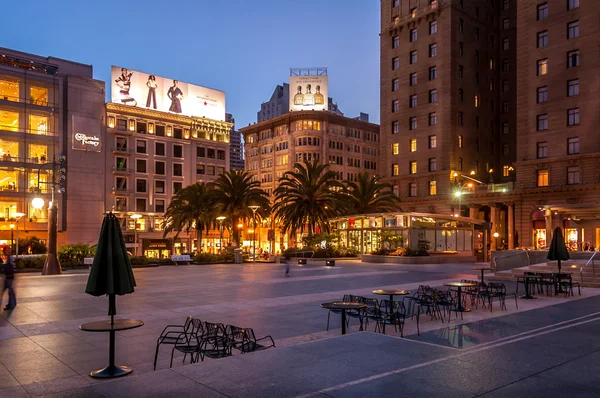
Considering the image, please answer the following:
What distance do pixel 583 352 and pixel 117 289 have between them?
890cm

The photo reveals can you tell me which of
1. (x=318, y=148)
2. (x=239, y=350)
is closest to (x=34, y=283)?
(x=239, y=350)

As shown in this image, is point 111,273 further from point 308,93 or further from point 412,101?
point 308,93

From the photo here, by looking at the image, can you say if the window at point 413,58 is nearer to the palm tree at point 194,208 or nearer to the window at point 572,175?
the window at point 572,175

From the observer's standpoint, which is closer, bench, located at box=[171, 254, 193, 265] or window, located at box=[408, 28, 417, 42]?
bench, located at box=[171, 254, 193, 265]

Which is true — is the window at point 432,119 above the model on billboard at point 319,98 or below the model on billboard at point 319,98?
below

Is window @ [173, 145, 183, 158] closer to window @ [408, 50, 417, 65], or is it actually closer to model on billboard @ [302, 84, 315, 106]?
model on billboard @ [302, 84, 315, 106]

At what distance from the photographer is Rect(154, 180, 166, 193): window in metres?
79.1

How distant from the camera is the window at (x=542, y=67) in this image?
2270 inches

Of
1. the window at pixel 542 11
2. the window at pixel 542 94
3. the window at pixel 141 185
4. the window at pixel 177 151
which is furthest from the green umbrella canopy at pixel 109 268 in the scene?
the window at pixel 177 151

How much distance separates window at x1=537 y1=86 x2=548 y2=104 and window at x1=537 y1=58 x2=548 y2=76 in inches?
65.7

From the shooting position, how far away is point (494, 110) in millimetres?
76500

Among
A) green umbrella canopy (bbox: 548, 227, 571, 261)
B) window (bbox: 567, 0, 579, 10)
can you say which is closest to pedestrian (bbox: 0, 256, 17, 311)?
green umbrella canopy (bbox: 548, 227, 571, 261)

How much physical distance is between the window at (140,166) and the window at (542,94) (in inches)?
2160

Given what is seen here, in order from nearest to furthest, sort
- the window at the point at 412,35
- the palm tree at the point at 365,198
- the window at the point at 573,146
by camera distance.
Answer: the window at the point at 573,146, the palm tree at the point at 365,198, the window at the point at 412,35
